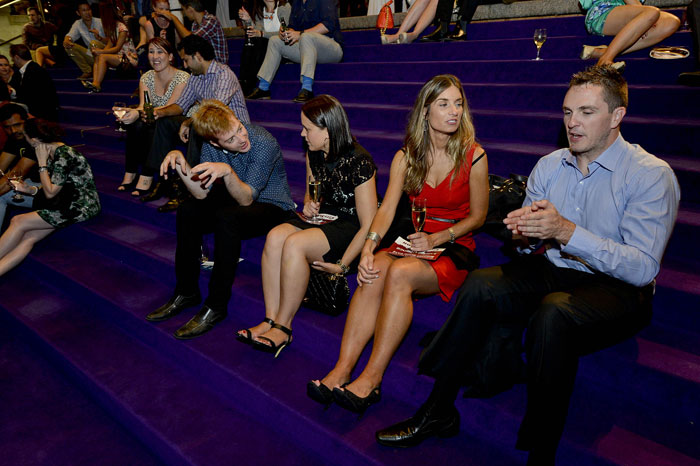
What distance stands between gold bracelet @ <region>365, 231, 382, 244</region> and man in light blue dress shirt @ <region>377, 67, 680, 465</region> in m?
0.64

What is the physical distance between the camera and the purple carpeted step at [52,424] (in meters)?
2.19

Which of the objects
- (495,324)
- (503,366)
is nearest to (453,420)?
(503,366)

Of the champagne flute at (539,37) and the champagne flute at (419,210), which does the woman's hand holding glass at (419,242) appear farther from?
the champagne flute at (539,37)

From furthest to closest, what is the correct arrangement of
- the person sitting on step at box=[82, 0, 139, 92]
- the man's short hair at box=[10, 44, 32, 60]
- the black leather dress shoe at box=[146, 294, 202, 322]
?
1. the person sitting on step at box=[82, 0, 139, 92]
2. the man's short hair at box=[10, 44, 32, 60]
3. the black leather dress shoe at box=[146, 294, 202, 322]

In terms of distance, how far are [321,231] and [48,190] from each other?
278 cm

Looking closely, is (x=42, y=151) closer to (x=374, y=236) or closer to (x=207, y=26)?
(x=207, y=26)

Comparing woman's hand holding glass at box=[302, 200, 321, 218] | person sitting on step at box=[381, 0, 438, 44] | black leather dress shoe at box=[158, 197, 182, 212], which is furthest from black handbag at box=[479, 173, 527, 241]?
person sitting on step at box=[381, 0, 438, 44]

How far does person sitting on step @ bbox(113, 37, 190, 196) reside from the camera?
413 cm

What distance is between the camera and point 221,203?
2910 mm

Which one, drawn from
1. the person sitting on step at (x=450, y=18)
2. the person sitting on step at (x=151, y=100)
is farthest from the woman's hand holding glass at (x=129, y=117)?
the person sitting on step at (x=450, y=18)

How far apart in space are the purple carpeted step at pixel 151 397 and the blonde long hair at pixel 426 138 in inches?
58.0

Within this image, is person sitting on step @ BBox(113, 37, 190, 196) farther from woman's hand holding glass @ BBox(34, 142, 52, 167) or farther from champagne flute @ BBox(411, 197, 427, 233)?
champagne flute @ BBox(411, 197, 427, 233)

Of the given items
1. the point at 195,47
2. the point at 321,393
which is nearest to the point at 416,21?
the point at 195,47

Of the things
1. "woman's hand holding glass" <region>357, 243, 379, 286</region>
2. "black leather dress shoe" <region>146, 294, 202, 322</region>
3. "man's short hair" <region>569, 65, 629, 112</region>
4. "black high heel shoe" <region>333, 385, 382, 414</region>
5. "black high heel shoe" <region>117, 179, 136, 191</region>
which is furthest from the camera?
"black high heel shoe" <region>117, 179, 136, 191</region>
